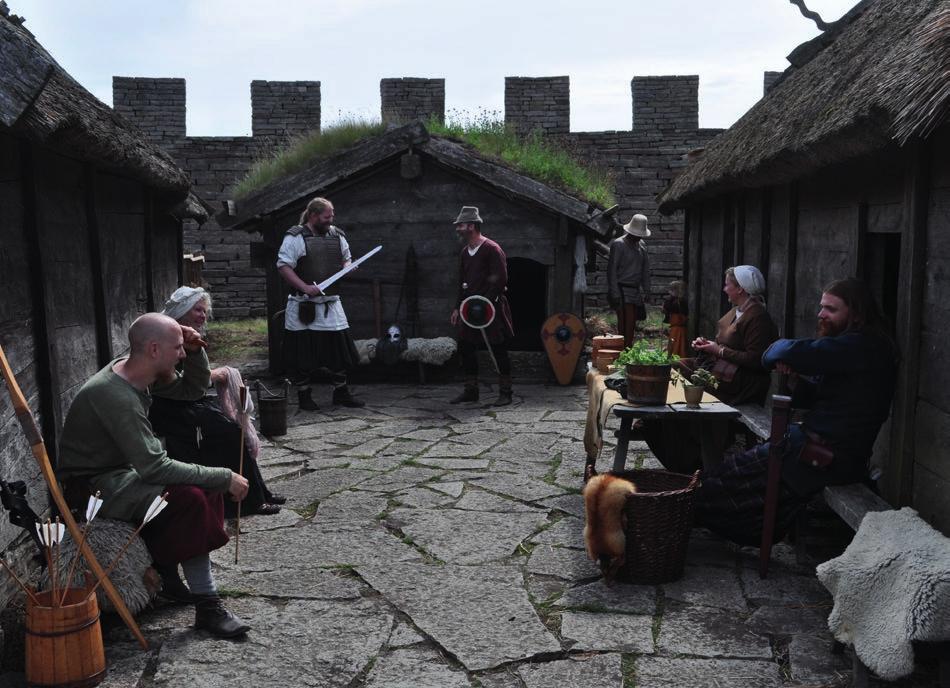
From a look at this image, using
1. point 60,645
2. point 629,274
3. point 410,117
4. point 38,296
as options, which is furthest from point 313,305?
point 410,117

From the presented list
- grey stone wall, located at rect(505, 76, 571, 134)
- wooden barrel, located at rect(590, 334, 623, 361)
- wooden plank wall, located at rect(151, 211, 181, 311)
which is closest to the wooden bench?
wooden barrel, located at rect(590, 334, 623, 361)

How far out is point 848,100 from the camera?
5.08 m

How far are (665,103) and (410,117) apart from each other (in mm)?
5091

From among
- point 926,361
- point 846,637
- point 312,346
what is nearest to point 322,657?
point 846,637

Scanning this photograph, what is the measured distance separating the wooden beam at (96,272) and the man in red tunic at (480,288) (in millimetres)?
4010

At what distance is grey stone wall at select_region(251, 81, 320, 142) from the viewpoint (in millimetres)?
18609

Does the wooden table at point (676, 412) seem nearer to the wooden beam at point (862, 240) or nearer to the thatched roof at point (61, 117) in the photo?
the wooden beam at point (862, 240)

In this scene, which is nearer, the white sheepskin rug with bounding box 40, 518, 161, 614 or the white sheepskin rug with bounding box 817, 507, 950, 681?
the white sheepskin rug with bounding box 817, 507, 950, 681

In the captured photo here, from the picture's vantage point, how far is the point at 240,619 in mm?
4477

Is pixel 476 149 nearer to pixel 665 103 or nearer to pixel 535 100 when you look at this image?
pixel 535 100

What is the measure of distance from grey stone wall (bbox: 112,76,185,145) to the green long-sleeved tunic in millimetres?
15448

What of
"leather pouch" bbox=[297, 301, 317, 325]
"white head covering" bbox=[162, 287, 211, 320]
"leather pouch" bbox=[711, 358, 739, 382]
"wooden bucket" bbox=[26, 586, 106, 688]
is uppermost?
"white head covering" bbox=[162, 287, 211, 320]

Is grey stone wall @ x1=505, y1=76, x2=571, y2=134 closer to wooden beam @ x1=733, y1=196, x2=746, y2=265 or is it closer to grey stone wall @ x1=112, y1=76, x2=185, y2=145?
grey stone wall @ x1=112, y1=76, x2=185, y2=145

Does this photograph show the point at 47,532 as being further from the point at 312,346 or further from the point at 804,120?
the point at 312,346
